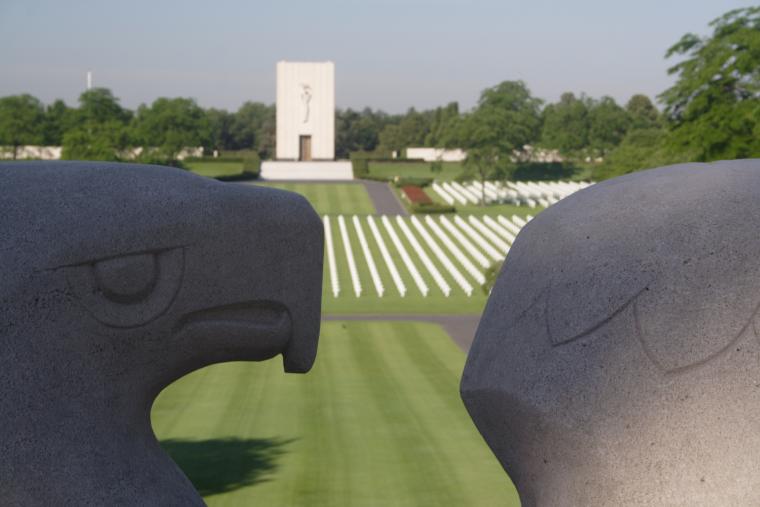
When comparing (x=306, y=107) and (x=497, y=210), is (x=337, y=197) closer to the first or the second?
(x=497, y=210)

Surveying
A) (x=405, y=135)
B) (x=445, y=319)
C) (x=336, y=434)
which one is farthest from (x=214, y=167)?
(x=336, y=434)

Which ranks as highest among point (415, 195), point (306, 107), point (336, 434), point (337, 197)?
point (306, 107)

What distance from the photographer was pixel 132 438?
768 cm

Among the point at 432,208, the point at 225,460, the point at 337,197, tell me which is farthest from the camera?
the point at 337,197

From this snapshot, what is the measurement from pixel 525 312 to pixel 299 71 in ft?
308

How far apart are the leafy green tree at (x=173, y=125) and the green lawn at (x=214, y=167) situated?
2.56m

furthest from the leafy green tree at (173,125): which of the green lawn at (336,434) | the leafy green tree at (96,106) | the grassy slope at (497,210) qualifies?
the green lawn at (336,434)

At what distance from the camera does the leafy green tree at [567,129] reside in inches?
4137

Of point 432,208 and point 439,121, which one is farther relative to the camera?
point 439,121

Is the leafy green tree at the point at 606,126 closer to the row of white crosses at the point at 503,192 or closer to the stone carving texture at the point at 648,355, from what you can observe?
the row of white crosses at the point at 503,192

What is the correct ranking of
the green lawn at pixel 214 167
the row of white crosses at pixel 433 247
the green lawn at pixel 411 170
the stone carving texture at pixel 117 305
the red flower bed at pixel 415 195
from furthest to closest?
the green lawn at pixel 411 170
the green lawn at pixel 214 167
the red flower bed at pixel 415 195
the row of white crosses at pixel 433 247
the stone carving texture at pixel 117 305

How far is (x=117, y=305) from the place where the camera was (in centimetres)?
736

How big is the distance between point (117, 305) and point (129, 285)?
0.18 meters

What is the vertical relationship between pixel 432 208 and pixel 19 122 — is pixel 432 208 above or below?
below
